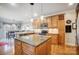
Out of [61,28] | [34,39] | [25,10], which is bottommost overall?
[34,39]

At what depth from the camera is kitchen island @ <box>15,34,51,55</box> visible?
2340 millimetres

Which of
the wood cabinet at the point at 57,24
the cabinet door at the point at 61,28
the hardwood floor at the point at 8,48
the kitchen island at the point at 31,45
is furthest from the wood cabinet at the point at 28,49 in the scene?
the cabinet door at the point at 61,28

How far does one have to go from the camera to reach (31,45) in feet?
7.65

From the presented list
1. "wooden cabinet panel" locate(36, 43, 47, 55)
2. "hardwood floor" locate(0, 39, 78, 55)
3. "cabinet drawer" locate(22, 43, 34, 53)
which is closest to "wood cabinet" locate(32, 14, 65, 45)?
"hardwood floor" locate(0, 39, 78, 55)

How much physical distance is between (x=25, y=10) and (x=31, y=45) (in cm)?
65

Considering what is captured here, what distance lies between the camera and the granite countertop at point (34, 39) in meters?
2.35

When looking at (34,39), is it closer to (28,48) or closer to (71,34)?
(28,48)

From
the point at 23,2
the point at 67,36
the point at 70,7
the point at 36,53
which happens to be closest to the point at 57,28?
the point at 67,36

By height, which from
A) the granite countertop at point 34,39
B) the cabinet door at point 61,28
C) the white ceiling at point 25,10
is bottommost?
the granite countertop at point 34,39

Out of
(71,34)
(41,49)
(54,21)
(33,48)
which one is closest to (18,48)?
(33,48)

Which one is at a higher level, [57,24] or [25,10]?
[25,10]

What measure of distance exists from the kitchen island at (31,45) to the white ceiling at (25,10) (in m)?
0.37

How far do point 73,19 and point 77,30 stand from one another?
0.71ft

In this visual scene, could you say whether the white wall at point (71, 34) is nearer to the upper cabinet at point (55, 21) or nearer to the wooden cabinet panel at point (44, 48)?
the upper cabinet at point (55, 21)
